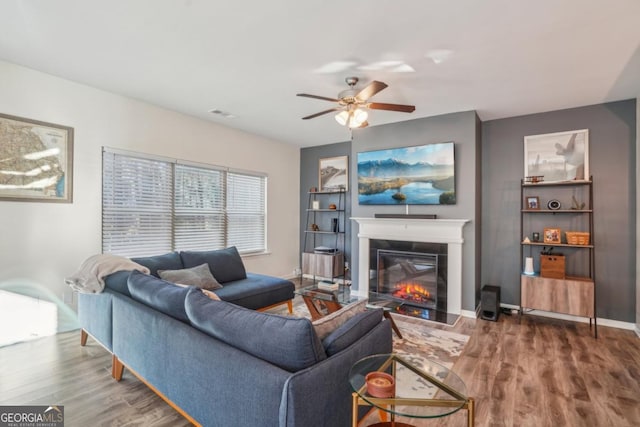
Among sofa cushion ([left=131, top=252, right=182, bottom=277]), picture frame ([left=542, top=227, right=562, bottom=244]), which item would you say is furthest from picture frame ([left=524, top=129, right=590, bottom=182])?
sofa cushion ([left=131, top=252, right=182, bottom=277])

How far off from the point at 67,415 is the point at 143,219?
2.48m

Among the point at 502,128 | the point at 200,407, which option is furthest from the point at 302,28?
the point at 502,128

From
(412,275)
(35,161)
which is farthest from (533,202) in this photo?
(35,161)

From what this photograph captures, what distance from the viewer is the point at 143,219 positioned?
402 cm

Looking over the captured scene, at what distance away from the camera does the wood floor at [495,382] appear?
202 cm

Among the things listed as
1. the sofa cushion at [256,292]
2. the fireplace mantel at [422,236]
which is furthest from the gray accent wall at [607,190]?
the sofa cushion at [256,292]

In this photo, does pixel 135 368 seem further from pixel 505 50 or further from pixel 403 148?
pixel 403 148

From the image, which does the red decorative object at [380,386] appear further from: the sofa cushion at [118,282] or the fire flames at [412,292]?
the fire flames at [412,292]

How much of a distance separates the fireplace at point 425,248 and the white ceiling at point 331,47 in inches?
65.9

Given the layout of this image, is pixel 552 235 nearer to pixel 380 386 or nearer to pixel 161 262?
pixel 380 386

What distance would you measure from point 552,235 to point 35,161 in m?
5.91

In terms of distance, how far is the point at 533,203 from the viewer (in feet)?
13.2

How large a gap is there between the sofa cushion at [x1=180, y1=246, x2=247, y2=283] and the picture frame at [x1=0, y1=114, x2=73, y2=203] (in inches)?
55.9

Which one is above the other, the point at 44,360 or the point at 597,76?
the point at 597,76
